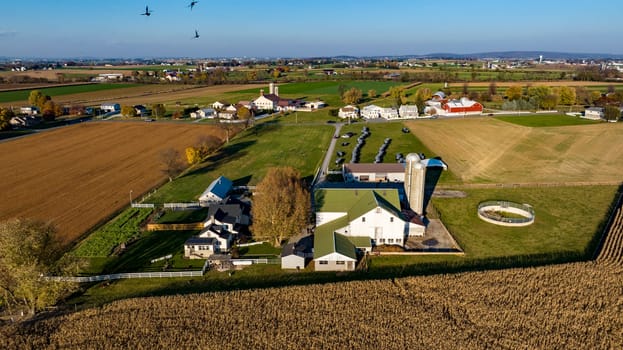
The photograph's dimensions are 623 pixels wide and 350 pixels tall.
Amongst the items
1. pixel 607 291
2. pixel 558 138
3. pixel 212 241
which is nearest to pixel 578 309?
pixel 607 291

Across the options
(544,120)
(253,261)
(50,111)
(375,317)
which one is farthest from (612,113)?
(50,111)

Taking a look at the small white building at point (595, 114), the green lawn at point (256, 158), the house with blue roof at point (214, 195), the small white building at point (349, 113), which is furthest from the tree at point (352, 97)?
the house with blue roof at point (214, 195)

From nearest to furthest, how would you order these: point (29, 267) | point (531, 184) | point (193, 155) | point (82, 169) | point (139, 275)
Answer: point (29, 267) < point (139, 275) < point (531, 184) < point (82, 169) < point (193, 155)

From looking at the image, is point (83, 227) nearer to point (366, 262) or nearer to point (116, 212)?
point (116, 212)

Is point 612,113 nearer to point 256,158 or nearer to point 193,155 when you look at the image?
point 256,158

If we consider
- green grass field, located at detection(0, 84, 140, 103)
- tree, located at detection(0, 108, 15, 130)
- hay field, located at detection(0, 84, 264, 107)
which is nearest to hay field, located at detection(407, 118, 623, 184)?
hay field, located at detection(0, 84, 264, 107)

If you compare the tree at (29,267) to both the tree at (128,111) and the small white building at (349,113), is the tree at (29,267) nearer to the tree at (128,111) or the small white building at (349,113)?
the small white building at (349,113)
